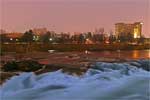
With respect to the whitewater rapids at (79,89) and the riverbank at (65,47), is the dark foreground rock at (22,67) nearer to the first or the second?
the whitewater rapids at (79,89)

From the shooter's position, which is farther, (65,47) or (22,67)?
(65,47)

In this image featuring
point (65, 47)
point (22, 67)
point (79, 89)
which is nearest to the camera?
point (79, 89)

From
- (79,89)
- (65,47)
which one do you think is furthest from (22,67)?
(65,47)

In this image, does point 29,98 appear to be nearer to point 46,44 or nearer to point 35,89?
point 35,89

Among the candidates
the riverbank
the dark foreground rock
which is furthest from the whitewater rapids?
the riverbank

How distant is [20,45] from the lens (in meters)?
2.61

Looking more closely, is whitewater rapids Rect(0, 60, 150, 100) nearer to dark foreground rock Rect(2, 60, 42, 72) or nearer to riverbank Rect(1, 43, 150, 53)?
dark foreground rock Rect(2, 60, 42, 72)

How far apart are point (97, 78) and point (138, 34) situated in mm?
1586

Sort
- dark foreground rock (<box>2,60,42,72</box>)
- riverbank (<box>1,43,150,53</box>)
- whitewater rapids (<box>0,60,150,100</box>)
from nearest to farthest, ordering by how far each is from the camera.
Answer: whitewater rapids (<box>0,60,150,100</box>) < dark foreground rock (<box>2,60,42,72</box>) < riverbank (<box>1,43,150,53</box>)

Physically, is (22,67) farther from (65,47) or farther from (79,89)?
(65,47)

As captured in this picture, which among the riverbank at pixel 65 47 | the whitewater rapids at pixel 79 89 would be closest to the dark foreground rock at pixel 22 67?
the whitewater rapids at pixel 79 89

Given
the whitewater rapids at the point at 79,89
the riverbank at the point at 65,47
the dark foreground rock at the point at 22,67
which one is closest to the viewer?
the whitewater rapids at the point at 79,89

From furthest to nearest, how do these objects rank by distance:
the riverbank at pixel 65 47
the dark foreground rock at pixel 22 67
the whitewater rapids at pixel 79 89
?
the riverbank at pixel 65 47 < the dark foreground rock at pixel 22 67 < the whitewater rapids at pixel 79 89

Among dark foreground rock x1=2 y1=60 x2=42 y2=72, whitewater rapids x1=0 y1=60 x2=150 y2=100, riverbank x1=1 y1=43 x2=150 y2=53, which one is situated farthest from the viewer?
riverbank x1=1 y1=43 x2=150 y2=53
